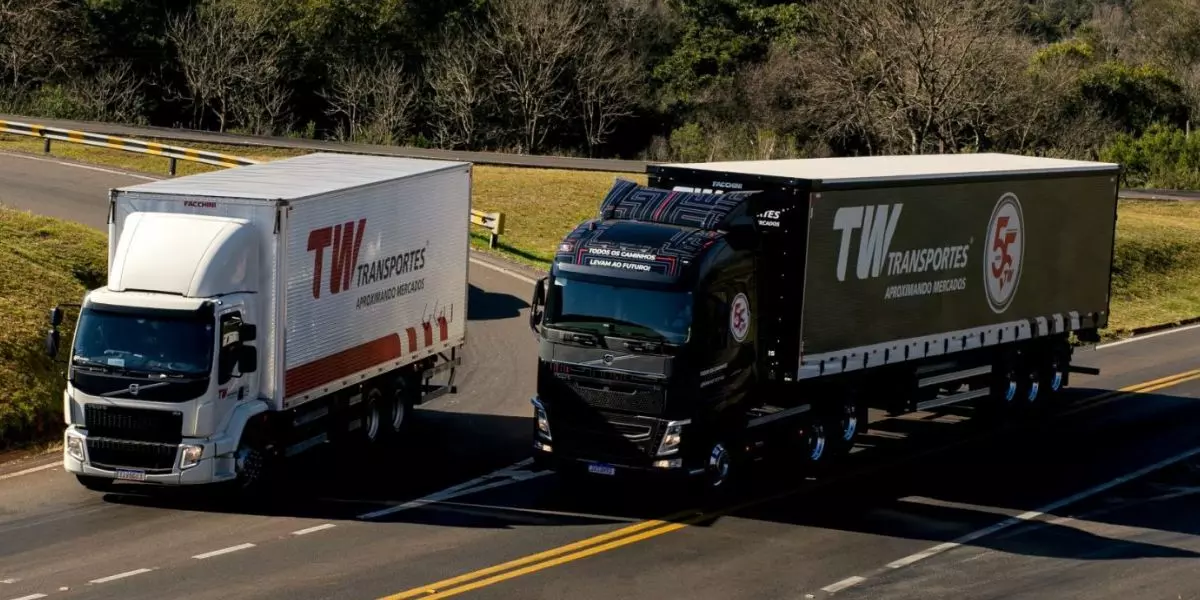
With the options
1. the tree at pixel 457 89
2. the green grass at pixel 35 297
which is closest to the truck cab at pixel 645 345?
the green grass at pixel 35 297

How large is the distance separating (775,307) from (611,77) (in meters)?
52.6

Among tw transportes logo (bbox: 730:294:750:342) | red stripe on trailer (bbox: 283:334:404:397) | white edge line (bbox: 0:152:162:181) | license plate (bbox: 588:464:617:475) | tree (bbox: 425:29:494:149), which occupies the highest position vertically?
tree (bbox: 425:29:494:149)

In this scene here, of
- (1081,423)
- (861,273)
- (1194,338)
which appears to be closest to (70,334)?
(861,273)

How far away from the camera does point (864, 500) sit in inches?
762

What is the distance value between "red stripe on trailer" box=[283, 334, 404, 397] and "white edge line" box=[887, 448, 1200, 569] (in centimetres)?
737

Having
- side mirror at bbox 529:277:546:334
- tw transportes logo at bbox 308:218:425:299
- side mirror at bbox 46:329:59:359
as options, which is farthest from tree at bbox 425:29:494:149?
side mirror at bbox 46:329:59:359

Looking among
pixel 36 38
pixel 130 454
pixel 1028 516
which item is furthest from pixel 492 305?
pixel 36 38

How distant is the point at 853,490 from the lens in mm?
19859

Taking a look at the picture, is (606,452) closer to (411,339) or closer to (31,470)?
(411,339)

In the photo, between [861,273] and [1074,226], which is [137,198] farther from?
[1074,226]

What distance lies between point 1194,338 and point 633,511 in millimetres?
21494

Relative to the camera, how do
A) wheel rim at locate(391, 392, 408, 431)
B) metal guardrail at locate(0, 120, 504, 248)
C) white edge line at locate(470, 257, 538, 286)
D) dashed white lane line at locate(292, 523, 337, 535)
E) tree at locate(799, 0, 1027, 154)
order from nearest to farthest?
dashed white lane line at locate(292, 523, 337, 535), wheel rim at locate(391, 392, 408, 431), white edge line at locate(470, 257, 538, 286), metal guardrail at locate(0, 120, 504, 248), tree at locate(799, 0, 1027, 154)

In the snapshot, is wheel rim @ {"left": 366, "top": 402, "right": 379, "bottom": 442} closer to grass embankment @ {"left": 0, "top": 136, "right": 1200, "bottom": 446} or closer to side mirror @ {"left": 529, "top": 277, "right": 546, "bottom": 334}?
side mirror @ {"left": 529, "top": 277, "right": 546, "bottom": 334}

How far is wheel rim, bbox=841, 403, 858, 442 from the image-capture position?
21297mm
